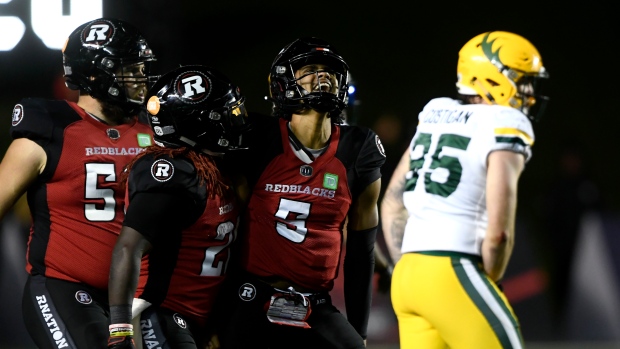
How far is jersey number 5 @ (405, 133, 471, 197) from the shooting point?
336cm

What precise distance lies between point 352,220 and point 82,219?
936mm

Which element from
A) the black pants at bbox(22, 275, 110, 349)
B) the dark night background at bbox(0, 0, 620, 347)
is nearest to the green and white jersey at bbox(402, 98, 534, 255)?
the black pants at bbox(22, 275, 110, 349)

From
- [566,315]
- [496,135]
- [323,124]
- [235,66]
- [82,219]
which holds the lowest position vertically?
[566,315]

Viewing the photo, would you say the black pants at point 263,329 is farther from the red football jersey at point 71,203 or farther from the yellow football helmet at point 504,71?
the yellow football helmet at point 504,71

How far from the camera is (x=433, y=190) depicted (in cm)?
343

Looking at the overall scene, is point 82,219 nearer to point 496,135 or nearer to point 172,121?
point 172,121

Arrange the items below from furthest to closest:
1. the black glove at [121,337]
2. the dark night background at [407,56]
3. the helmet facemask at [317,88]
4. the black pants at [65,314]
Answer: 1. the dark night background at [407,56]
2. the helmet facemask at [317,88]
3. the black pants at [65,314]
4. the black glove at [121,337]

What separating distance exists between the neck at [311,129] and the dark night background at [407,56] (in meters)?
3.23

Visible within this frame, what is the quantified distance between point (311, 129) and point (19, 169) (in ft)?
3.26

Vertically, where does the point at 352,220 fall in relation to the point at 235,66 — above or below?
above

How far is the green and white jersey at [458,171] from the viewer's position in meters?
3.28

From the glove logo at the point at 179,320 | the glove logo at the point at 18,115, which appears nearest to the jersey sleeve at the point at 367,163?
the glove logo at the point at 179,320

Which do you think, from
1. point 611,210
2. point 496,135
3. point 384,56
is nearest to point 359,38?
point 384,56

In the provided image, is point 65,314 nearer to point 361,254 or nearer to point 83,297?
point 83,297
